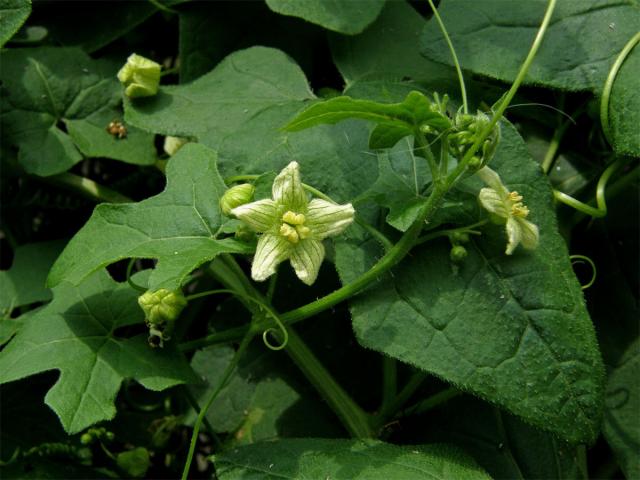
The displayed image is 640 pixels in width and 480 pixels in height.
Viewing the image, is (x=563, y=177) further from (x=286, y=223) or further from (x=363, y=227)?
(x=286, y=223)

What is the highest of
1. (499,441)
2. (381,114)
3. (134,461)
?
(381,114)

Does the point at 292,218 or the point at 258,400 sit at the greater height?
the point at 292,218

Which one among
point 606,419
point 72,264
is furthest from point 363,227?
point 606,419

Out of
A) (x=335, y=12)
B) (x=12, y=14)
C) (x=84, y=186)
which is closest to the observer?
(x=12, y=14)

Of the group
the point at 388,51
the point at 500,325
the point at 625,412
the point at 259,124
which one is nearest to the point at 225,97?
the point at 259,124

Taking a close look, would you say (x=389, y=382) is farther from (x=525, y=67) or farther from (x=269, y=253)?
(x=525, y=67)

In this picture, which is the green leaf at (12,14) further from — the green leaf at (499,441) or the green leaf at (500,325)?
the green leaf at (499,441)
